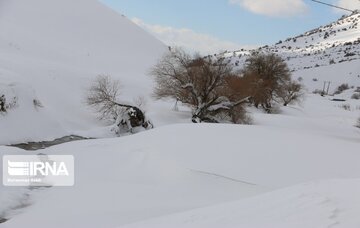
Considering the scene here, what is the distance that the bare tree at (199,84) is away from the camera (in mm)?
35906

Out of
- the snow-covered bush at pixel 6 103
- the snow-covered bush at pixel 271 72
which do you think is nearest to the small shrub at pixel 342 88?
the snow-covered bush at pixel 271 72

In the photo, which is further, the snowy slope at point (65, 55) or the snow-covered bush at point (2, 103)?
the snowy slope at point (65, 55)

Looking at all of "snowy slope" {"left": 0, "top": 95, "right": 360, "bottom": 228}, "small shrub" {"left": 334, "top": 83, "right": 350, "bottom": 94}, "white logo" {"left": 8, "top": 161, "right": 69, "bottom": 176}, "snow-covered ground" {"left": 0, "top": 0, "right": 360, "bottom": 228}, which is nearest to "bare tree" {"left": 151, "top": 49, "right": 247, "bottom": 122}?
"snow-covered ground" {"left": 0, "top": 0, "right": 360, "bottom": 228}

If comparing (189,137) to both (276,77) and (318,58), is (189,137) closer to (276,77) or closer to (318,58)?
(276,77)

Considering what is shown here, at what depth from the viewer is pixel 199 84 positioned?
36.4m

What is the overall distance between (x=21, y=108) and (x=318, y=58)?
164 m

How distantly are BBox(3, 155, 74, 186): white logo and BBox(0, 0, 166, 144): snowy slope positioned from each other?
701 cm

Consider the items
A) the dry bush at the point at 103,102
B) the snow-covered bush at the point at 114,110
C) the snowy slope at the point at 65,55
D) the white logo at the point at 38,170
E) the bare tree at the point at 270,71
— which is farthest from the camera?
the bare tree at the point at 270,71

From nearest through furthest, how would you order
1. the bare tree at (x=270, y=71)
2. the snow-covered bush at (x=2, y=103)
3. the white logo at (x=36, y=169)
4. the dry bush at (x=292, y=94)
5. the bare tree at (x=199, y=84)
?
the white logo at (x=36, y=169), the snow-covered bush at (x=2, y=103), the bare tree at (x=199, y=84), the bare tree at (x=270, y=71), the dry bush at (x=292, y=94)

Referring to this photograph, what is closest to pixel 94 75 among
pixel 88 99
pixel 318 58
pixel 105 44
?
pixel 88 99

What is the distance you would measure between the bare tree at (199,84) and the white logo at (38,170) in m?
22.2

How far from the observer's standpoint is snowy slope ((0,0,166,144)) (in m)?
25.8

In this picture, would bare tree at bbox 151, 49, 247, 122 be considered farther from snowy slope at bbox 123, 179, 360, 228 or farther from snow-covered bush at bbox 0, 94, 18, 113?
snowy slope at bbox 123, 179, 360, 228

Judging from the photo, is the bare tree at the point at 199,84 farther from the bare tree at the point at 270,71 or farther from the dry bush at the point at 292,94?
the dry bush at the point at 292,94
